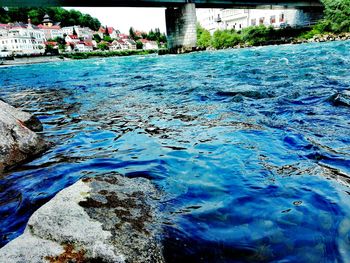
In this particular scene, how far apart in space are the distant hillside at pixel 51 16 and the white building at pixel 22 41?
25091 mm

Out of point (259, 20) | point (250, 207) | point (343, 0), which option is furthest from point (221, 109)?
point (259, 20)

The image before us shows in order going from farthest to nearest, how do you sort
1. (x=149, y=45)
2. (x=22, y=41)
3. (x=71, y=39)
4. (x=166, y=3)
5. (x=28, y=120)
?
(x=149, y=45) → (x=71, y=39) → (x=22, y=41) → (x=166, y=3) → (x=28, y=120)

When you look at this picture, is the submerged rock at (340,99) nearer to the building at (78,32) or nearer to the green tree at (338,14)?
the green tree at (338,14)

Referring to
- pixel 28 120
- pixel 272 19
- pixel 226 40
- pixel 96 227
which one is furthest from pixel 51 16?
pixel 96 227

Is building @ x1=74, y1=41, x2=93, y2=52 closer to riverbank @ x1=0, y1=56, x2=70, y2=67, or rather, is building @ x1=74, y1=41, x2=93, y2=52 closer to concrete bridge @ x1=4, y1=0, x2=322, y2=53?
riverbank @ x1=0, y1=56, x2=70, y2=67

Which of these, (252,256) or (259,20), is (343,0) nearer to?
(259,20)

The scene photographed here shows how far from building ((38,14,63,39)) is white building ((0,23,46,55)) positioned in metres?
19.1

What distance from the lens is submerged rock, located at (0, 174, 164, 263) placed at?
134 cm

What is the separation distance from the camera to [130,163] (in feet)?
9.70

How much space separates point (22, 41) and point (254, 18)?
71483 millimetres

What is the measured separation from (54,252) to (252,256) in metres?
1.06

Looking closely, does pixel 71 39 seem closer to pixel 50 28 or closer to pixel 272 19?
pixel 50 28

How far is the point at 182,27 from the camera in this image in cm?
4103

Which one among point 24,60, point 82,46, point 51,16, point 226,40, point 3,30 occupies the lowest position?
point 24,60
